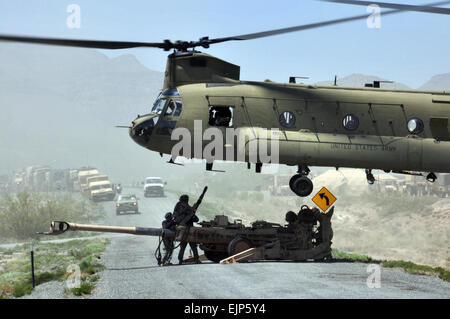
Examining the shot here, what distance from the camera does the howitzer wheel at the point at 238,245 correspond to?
61.1 ft

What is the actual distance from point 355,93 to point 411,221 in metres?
47.6

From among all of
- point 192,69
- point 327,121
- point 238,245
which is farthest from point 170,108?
point 238,245

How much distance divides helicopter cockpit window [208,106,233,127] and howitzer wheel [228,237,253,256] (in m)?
4.02

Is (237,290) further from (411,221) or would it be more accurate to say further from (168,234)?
(411,221)

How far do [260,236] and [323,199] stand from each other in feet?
7.92

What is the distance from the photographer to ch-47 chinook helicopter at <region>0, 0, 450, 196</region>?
1698 cm

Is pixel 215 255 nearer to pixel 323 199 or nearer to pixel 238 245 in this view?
pixel 238 245

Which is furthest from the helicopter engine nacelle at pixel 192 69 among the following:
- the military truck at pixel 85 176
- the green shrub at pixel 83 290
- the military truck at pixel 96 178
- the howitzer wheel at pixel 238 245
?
the military truck at pixel 85 176

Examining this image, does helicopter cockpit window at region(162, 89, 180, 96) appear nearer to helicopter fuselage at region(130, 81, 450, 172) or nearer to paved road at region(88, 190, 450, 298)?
helicopter fuselage at region(130, 81, 450, 172)

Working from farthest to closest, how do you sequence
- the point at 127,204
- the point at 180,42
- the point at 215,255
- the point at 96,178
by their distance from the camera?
the point at 96,178 → the point at 127,204 → the point at 215,255 → the point at 180,42

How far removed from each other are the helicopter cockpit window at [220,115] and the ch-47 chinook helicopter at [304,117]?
0.03m

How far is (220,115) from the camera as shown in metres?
17.2

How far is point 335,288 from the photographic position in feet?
43.2
